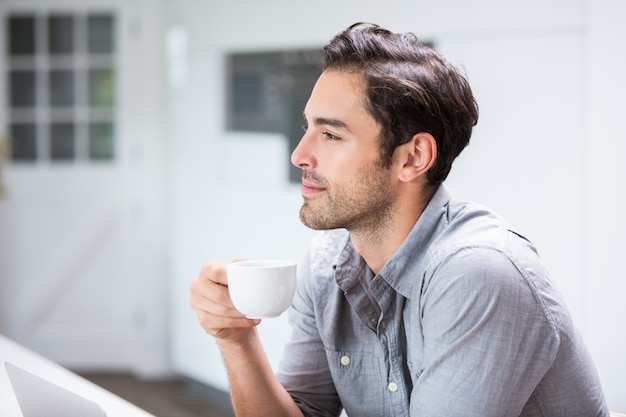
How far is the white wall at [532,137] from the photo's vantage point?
242 centimetres

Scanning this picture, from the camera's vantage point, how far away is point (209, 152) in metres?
3.80

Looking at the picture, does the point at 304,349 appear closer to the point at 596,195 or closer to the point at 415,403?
the point at 415,403

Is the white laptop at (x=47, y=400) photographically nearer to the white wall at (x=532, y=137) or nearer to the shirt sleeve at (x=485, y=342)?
the shirt sleeve at (x=485, y=342)

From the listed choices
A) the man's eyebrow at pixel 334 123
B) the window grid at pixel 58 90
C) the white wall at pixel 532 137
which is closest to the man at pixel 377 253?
the man's eyebrow at pixel 334 123

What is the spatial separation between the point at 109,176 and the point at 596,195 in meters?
2.68

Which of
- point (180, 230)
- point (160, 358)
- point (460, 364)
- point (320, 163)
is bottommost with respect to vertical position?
point (160, 358)

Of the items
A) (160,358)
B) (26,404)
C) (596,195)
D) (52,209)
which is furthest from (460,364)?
(52,209)

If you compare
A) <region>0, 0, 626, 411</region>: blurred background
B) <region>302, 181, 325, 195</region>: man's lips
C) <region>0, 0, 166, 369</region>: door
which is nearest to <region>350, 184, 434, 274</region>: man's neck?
<region>302, 181, 325, 195</region>: man's lips

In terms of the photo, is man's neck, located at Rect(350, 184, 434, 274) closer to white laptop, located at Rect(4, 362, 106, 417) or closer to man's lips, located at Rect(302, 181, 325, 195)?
man's lips, located at Rect(302, 181, 325, 195)

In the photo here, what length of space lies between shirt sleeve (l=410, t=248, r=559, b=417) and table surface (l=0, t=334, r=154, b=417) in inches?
17.9

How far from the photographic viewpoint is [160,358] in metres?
4.26

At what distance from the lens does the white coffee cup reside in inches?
47.4

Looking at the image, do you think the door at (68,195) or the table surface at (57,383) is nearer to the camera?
the table surface at (57,383)

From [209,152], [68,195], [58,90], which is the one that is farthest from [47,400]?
[58,90]
